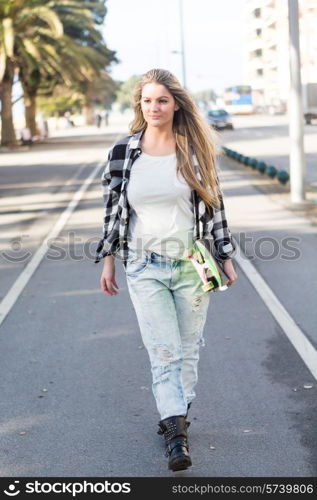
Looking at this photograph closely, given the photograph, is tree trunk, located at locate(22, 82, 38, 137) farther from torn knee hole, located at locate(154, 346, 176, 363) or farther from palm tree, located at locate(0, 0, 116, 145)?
torn knee hole, located at locate(154, 346, 176, 363)

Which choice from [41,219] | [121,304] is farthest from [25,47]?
[121,304]

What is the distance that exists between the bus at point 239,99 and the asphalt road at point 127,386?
91.6 m

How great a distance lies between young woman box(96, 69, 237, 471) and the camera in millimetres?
4793

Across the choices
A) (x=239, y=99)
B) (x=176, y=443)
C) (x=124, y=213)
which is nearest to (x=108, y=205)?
(x=124, y=213)

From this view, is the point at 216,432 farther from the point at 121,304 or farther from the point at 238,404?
the point at 121,304

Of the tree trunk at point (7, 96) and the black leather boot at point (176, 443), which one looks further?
the tree trunk at point (7, 96)

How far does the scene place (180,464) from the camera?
467 cm

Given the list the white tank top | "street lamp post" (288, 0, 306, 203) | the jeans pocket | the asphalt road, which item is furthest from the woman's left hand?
"street lamp post" (288, 0, 306, 203)

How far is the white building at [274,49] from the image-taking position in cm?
2566

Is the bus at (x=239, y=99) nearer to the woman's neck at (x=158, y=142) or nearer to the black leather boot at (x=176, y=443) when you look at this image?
the woman's neck at (x=158, y=142)

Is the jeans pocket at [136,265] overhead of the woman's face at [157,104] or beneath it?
beneath

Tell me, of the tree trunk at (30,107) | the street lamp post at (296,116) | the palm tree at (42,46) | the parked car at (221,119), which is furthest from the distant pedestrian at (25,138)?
the street lamp post at (296,116)

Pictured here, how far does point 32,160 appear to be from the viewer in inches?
1444

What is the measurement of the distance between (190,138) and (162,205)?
381mm
